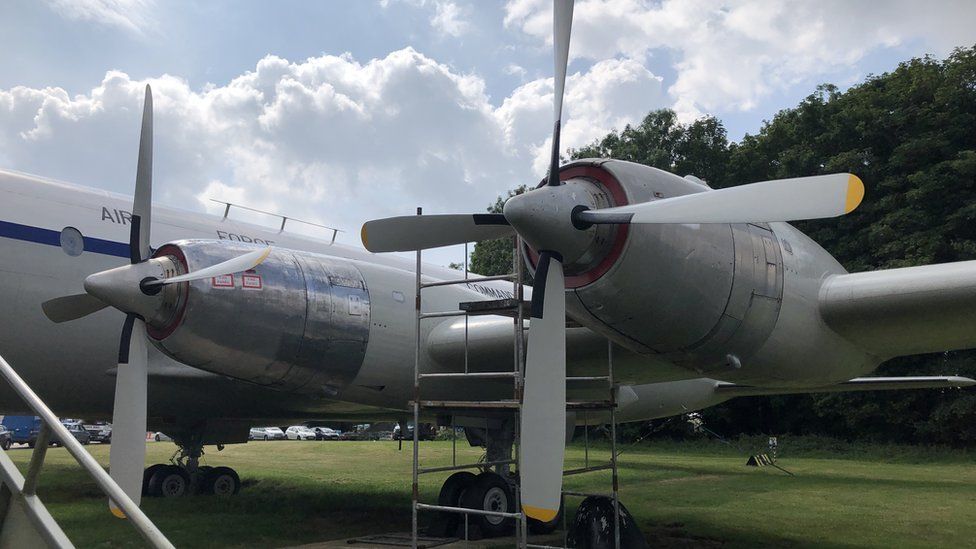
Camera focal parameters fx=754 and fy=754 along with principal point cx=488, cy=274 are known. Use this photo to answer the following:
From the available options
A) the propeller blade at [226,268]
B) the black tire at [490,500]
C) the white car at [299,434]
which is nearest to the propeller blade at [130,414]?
the propeller blade at [226,268]

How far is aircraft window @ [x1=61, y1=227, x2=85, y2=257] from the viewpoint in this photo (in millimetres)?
9422

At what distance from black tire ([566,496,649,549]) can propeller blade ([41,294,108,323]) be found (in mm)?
5733

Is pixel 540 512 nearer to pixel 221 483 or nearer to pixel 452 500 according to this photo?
pixel 452 500

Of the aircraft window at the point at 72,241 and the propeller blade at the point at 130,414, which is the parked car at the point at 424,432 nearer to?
the propeller blade at the point at 130,414

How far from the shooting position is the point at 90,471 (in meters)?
3.01

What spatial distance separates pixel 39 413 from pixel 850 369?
7007 mm

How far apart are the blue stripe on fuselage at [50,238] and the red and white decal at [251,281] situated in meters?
2.83

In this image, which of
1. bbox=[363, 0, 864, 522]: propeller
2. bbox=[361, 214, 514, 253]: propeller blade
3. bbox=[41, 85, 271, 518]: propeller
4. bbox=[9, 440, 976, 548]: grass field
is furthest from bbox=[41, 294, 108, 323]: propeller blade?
bbox=[363, 0, 864, 522]: propeller

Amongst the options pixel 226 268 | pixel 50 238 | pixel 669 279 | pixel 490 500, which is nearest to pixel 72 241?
pixel 50 238

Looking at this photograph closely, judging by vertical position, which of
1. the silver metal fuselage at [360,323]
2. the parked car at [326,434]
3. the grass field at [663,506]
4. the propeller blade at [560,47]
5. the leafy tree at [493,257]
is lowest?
the parked car at [326,434]

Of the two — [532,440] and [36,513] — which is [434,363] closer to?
[532,440]

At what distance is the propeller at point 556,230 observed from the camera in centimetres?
534

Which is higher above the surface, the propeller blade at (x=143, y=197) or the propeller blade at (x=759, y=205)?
the propeller blade at (x=143, y=197)

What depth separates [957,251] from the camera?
26.7m
